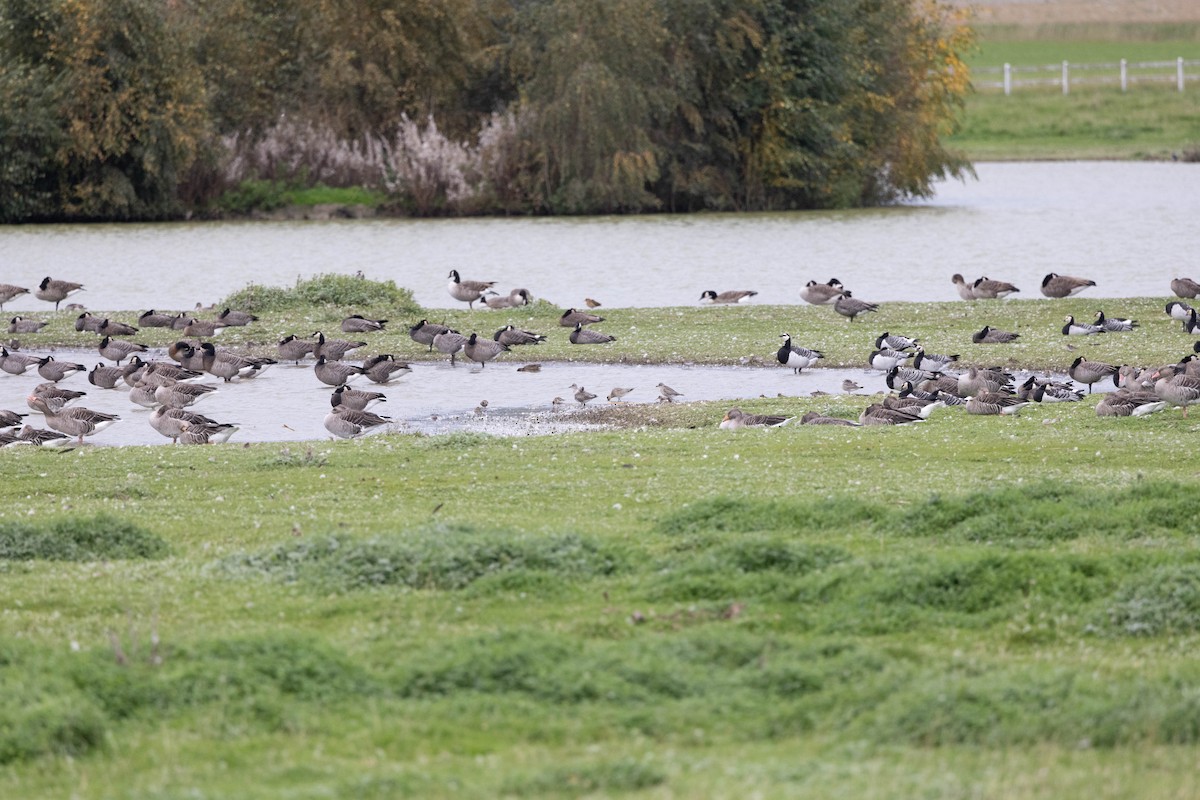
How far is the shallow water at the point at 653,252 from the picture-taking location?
41.2 metres

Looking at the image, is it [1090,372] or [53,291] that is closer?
[1090,372]

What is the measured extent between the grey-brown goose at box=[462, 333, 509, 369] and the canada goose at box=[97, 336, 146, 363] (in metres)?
6.01

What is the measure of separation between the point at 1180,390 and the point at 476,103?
51938mm

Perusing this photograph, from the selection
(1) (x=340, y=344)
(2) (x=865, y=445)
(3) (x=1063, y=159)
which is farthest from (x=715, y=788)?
(3) (x=1063, y=159)

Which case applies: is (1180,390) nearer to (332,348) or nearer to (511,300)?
(332,348)

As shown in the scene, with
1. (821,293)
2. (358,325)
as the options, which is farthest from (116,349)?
(821,293)

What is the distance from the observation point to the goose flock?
66.0 ft

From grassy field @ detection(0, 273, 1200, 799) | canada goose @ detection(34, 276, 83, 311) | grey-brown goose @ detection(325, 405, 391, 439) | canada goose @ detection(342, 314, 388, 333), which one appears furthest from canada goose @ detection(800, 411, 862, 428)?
canada goose @ detection(34, 276, 83, 311)

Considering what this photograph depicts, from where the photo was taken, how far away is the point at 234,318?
3180 centimetres

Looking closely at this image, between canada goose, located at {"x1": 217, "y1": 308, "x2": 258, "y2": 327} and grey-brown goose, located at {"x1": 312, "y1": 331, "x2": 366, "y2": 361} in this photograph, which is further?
canada goose, located at {"x1": 217, "y1": 308, "x2": 258, "y2": 327}

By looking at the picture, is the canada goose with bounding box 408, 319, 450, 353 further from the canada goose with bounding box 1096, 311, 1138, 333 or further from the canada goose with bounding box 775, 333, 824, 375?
the canada goose with bounding box 1096, 311, 1138, 333

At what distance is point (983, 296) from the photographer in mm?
34812

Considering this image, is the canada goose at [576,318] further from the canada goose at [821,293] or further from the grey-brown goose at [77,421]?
the grey-brown goose at [77,421]

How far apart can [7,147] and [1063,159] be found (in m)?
53.8
